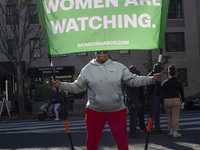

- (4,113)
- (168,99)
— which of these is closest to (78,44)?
(168,99)

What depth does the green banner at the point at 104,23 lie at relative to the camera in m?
4.35

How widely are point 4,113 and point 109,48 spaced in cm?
1844

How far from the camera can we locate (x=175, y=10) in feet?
98.8

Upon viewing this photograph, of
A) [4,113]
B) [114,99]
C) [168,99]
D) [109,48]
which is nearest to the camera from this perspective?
[114,99]

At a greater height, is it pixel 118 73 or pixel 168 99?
pixel 118 73

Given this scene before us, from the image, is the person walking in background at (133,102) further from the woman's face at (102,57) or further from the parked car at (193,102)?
the parked car at (193,102)

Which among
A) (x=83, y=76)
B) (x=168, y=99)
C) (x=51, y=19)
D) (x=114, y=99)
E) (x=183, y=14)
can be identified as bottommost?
(x=168, y=99)

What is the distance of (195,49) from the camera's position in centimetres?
2972

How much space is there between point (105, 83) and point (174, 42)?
27.0m

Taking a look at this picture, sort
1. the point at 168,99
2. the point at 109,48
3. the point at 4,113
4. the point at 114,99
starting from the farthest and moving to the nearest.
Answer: the point at 4,113, the point at 168,99, the point at 109,48, the point at 114,99

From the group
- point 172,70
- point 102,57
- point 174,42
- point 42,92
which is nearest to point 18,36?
point 42,92

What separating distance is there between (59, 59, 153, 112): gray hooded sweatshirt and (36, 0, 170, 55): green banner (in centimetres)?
34

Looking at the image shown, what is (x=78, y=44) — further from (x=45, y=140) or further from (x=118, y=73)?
(x=45, y=140)

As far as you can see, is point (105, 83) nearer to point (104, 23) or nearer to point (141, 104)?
point (104, 23)
